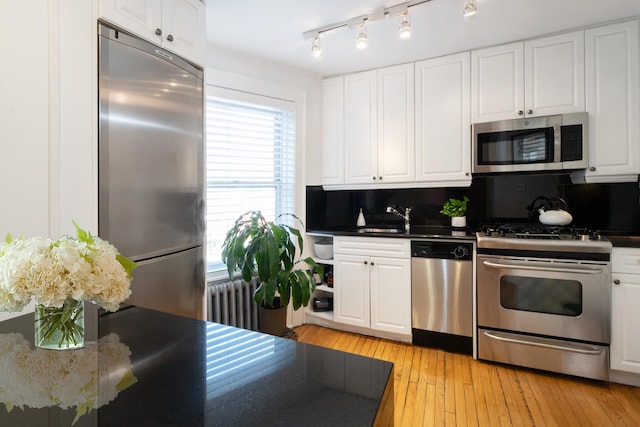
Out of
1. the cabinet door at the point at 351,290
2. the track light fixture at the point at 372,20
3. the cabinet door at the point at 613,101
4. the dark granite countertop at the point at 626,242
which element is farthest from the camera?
the cabinet door at the point at 351,290

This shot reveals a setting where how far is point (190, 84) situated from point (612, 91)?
9.47ft

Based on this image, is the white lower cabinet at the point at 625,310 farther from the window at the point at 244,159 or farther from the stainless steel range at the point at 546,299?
the window at the point at 244,159

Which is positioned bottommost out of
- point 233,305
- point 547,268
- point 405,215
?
point 233,305

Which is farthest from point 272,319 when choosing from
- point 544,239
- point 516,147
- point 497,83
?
point 497,83

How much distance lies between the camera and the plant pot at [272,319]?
2.85 meters

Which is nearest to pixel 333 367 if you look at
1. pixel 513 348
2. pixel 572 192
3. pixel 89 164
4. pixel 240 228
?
pixel 89 164

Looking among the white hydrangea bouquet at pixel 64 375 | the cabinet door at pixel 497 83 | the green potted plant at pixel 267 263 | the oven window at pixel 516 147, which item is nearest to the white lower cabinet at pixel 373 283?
the green potted plant at pixel 267 263

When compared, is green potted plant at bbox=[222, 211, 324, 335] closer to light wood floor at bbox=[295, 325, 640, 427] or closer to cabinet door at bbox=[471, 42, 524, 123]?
light wood floor at bbox=[295, 325, 640, 427]

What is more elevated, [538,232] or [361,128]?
[361,128]

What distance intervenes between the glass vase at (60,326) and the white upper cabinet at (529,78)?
118 inches

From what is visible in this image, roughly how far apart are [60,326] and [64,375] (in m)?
0.14

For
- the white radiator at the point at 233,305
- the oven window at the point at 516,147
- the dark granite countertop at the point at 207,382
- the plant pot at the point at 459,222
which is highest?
the oven window at the point at 516,147

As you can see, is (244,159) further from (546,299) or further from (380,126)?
(546,299)

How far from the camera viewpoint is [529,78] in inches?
107
